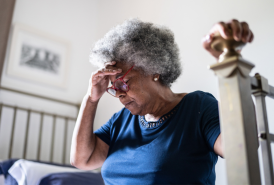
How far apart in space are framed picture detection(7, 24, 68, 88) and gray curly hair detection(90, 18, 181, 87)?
1.59m

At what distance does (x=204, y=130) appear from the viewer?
89 centimetres

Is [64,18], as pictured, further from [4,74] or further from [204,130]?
[204,130]

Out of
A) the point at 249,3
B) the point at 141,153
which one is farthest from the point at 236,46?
the point at 249,3

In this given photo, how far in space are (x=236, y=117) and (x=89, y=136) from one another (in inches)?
31.2

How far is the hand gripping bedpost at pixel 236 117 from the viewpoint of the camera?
0.46 m

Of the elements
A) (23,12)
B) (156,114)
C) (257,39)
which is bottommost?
(156,114)

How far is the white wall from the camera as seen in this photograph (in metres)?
1.56

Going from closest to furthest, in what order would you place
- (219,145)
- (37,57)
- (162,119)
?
(219,145) < (162,119) < (37,57)

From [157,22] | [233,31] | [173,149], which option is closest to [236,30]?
[233,31]

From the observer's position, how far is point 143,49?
111 cm

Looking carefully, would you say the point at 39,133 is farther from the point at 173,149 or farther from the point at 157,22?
the point at 173,149

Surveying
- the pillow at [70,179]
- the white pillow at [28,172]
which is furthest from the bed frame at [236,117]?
the white pillow at [28,172]

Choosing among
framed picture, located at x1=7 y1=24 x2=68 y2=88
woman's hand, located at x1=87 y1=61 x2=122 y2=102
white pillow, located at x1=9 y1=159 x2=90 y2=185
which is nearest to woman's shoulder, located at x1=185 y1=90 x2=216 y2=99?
woman's hand, located at x1=87 y1=61 x2=122 y2=102

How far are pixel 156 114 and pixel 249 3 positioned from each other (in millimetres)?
1001
